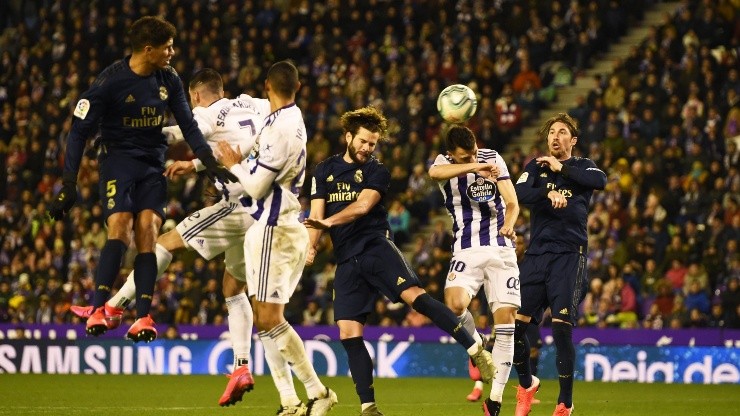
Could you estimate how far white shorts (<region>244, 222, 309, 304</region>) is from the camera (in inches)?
374

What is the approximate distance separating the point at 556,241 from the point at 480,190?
80cm

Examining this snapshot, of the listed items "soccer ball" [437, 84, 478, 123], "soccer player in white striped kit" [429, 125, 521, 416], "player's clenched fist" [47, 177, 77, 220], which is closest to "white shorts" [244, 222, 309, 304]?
"player's clenched fist" [47, 177, 77, 220]

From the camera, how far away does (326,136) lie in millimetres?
23453

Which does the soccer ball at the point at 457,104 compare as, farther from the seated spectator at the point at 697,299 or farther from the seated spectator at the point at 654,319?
the seated spectator at the point at 697,299

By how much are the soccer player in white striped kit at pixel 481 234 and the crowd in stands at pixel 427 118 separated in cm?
576

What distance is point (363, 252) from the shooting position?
35.2 feet

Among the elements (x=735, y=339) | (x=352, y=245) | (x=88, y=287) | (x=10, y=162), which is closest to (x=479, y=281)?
(x=352, y=245)

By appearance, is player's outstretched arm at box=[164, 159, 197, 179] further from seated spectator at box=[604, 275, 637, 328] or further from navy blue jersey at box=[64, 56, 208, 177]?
seated spectator at box=[604, 275, 637, 328]

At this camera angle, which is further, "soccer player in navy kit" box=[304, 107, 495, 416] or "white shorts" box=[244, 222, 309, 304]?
"soccer player in navy kit" box=[304, 107, 495, 416]

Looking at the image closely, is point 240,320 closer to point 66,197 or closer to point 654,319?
point 66,197

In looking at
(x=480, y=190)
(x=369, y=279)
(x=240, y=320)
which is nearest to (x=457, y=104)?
(x=480, y=190)

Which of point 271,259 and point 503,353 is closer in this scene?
point 271,259

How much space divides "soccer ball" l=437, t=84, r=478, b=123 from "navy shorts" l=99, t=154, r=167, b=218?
402cm

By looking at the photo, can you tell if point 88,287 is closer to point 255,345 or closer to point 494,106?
point 255,345
